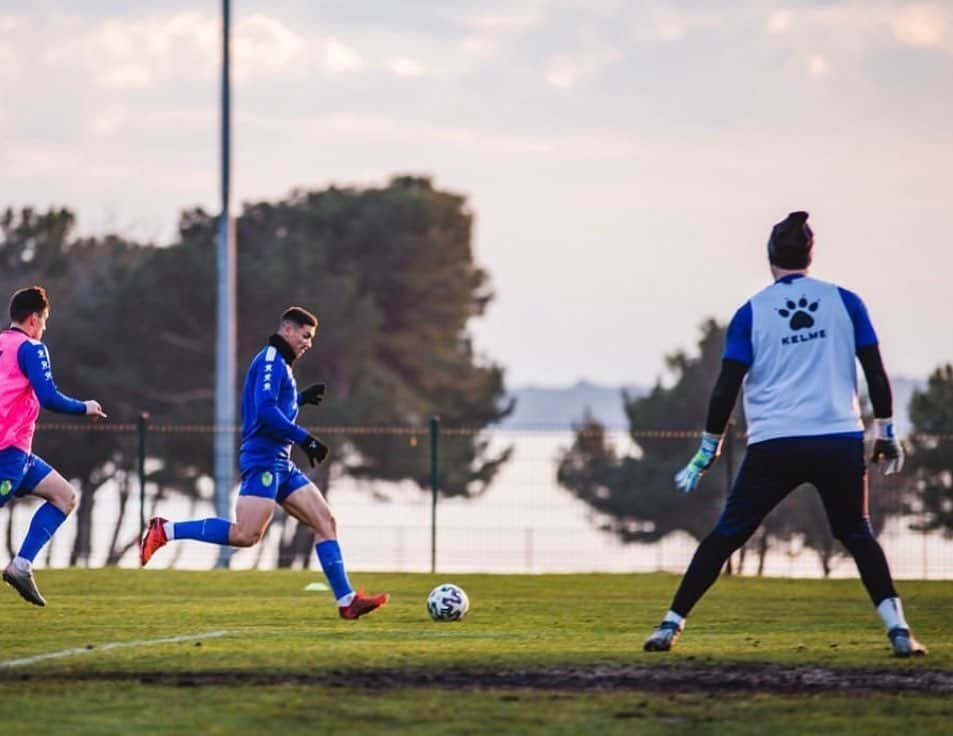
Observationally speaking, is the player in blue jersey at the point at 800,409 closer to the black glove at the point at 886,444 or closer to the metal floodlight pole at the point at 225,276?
the black glove at the point at 886,444

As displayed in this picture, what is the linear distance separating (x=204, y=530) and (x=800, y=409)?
15.5ft

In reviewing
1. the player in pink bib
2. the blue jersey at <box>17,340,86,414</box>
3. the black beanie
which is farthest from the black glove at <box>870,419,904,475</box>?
the blue jersey at <box>17,340,86,414</box>

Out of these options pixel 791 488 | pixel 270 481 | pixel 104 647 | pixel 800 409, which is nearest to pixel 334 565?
pixel 270 481

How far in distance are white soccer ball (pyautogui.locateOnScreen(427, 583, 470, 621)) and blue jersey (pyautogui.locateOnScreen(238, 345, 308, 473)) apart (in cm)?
159

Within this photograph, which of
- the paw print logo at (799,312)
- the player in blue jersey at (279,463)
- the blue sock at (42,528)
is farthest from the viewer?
the blue sock at (42,528)

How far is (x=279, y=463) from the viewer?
46.2 feet

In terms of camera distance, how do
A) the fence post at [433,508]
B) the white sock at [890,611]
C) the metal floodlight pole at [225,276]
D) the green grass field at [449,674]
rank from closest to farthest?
the green grass field at [449,674] < the white sock at [890,611] < the fence post at [433,508] < the metal floodlight pole at [225,276]

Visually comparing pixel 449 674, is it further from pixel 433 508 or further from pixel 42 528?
pixel 433 508

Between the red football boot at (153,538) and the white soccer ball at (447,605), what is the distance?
5.85ft

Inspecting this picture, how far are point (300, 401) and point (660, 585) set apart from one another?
8761mm

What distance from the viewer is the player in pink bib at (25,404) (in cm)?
1487

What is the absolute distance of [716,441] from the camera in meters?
11.4

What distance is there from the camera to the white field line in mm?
11445

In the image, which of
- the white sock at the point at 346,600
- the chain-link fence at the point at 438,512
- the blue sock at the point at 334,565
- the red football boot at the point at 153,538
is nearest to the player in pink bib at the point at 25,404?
the red football boot at the point at 153,538
